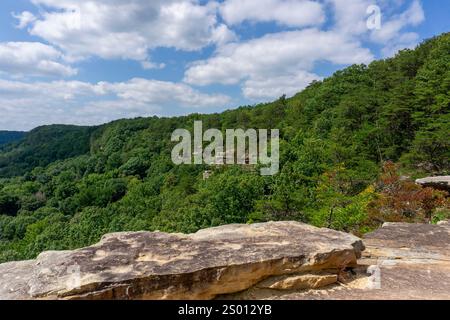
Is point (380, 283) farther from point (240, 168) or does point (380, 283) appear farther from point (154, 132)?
point (154, 132)

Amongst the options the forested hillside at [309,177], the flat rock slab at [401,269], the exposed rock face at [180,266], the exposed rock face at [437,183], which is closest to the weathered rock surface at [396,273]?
the flat rock slab at [401,269]

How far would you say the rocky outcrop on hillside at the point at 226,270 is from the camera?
4.95 meters

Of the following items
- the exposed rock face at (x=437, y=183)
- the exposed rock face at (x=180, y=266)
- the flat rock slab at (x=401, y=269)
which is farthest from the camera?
the exposed rock face at (x=437, y=183)

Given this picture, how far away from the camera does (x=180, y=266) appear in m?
5.22

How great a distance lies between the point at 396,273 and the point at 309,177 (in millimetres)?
25073

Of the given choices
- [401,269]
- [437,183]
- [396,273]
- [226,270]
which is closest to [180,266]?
[226,270]

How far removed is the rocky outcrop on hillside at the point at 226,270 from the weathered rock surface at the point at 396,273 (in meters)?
0.02

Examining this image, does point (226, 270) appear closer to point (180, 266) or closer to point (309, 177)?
point (180, 266)

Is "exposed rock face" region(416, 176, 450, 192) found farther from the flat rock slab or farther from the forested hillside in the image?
the flat rock slab

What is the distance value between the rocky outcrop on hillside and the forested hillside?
36.3 ft

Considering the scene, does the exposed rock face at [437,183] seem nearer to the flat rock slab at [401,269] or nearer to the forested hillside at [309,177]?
the forested hillside at [309,177]

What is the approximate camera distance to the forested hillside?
23.6 m

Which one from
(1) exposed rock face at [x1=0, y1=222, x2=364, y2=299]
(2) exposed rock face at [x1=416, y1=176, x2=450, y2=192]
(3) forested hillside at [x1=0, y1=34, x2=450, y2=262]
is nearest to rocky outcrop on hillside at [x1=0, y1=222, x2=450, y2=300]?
(1) exposed rock face at [x1=0, y1=222, x2=364, y2=299]

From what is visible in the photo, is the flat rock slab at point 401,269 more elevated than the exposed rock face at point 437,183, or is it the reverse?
the exposed rock face at point 437,183
